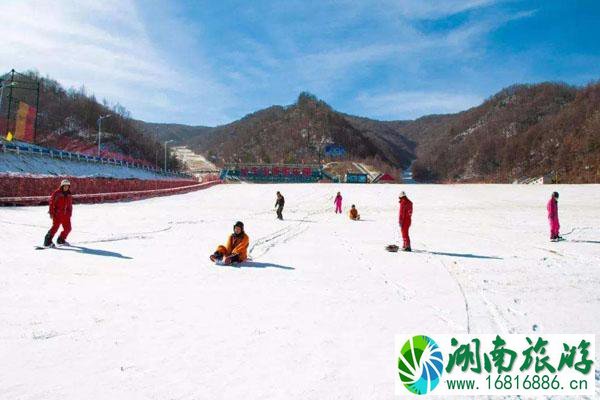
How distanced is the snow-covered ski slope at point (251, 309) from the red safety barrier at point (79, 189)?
7.94 metres

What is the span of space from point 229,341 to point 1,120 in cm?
4939

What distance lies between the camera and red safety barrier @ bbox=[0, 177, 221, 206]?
19141 mm

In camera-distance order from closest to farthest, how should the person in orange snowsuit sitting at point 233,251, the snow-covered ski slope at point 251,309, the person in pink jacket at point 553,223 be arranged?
the snow-covered ski slope at point 251,309 → the person in orange snowsuit sitting at point 233,251 → the person in pink jacket at point 553,223

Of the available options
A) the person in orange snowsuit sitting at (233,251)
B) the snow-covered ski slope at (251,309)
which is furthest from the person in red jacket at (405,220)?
the person in orange snowsuit sitting at (233,251)

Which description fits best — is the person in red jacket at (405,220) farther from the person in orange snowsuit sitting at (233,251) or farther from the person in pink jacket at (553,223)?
the person in pink jacket at (553,223)

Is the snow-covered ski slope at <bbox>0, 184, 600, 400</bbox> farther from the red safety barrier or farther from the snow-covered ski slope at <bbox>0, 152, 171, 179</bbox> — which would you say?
the snow-covered ski slope at <bbox>0, 152, 171, 179</bbox>

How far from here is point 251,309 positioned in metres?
5.55

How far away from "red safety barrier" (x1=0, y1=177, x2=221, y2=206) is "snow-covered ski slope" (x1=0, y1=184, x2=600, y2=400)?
7.94 m

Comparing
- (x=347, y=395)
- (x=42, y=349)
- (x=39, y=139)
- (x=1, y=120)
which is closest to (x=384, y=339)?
(x=347, y=395)

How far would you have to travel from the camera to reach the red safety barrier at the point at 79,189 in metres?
19.1

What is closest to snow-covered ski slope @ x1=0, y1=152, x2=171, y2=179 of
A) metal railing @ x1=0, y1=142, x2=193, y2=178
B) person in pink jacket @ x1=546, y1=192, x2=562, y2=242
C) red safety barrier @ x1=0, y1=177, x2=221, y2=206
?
metal railing @ x1=0, y1=142, x2=193, y2=178

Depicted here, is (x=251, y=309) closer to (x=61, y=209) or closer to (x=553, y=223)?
(x=61, y=209)

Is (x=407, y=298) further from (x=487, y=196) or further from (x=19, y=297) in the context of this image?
(x=487, y=196)

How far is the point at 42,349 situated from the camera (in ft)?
13.1
